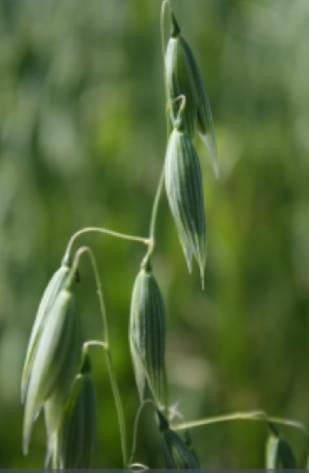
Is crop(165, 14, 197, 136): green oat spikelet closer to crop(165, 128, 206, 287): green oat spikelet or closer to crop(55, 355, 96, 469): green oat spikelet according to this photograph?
crop(165, 128, 206, 287): green oat spikelet

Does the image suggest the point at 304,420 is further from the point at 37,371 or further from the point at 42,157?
the point at 37,371

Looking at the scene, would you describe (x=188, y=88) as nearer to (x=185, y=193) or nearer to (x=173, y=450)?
(x=185, y=193)

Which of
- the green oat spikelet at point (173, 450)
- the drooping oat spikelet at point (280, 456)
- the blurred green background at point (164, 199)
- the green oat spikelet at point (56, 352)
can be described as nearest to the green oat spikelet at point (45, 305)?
the green oat spikelet at point (56, 352)

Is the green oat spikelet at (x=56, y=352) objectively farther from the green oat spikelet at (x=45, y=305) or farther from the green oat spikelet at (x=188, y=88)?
the green oat spikelet at (x=188, y=88)

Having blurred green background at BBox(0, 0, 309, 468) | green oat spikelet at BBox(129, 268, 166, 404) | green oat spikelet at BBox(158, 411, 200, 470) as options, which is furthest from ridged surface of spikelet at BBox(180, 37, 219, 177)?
blurred green background at BBox(0, 0, 309, 468)

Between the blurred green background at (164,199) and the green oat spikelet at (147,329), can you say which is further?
the blurred green background at (164,199)
